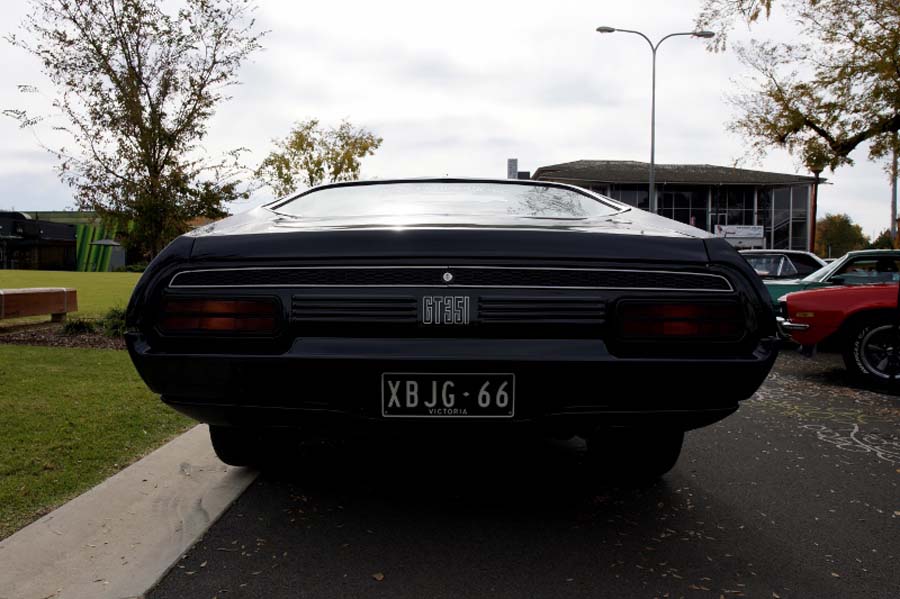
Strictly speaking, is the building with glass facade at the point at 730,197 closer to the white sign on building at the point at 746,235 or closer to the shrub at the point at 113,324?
the white sign on building at the point at 746,235

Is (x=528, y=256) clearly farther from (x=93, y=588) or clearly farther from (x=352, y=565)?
(x=93, y=588)

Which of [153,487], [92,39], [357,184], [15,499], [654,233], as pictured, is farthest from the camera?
[92,39]

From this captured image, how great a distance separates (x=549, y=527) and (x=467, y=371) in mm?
853

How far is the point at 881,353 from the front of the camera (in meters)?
6.82

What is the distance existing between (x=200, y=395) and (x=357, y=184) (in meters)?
1.65

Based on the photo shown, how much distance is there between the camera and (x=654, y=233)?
8.70 feet

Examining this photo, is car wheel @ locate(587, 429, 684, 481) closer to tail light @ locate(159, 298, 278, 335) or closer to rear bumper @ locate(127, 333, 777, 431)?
rear bumper @ locate(127, 333, 777, 431)

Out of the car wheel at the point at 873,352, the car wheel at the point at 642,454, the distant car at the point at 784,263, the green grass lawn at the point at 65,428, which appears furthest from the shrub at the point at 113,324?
the distant car at the point at 784,263

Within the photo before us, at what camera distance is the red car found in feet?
22.1

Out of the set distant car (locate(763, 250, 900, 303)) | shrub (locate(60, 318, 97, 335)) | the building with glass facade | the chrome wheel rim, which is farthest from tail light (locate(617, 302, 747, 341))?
the building with glass facade

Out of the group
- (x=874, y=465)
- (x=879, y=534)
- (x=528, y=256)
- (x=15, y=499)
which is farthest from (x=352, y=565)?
(x=874, y=465)

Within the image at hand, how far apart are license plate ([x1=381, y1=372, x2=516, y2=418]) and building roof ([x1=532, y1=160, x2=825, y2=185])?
44524 millimetres

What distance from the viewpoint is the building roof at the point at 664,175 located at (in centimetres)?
4856

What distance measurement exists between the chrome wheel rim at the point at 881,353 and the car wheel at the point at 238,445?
18.9 ft
